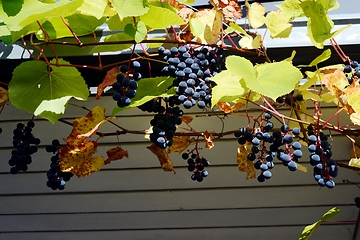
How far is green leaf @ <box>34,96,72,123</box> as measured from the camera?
102cm

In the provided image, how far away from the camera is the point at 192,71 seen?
1.05 m

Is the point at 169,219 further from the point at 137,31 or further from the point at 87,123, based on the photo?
the point at 137,31

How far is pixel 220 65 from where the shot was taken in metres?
1.15

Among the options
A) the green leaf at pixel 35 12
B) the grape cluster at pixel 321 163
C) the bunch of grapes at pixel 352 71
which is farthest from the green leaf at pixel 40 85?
the bunch of grapes at pixel 352 71

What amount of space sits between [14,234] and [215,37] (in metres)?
1.79

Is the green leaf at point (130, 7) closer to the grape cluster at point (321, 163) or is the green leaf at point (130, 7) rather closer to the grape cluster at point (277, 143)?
the grape cluster at point (277, 143)

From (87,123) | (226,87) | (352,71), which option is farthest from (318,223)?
(87,123)

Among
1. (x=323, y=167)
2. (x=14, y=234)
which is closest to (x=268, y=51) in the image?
(x=323, y=167)

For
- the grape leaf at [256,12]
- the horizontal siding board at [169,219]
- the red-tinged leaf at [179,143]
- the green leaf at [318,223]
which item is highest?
the grape leaf at [256,12]

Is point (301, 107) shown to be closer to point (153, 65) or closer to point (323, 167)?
point (323, 167)

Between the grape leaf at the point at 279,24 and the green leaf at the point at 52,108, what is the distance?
699 millimetres

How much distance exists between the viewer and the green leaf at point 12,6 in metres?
0.86

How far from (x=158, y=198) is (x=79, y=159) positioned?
86cm

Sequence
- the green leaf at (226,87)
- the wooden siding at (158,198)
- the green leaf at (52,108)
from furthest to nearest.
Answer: the wooden siding at (158,198), the green leaf at (52,108), the green leaf at (226,87)
